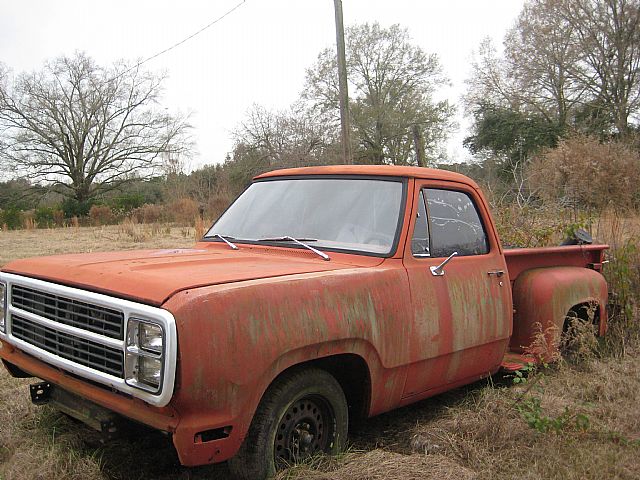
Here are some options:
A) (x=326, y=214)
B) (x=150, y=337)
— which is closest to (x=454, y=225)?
(x=326, y=214)

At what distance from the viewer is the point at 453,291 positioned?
12.9 ft

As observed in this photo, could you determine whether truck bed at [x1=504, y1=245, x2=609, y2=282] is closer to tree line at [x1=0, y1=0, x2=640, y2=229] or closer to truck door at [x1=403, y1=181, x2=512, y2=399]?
truck door at [x1=403, y1=181, x2=512, y2=399]

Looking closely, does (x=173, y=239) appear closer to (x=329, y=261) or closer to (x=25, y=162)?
(x=329, y=261)

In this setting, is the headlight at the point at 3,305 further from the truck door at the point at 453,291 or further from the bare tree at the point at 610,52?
the bare tree at the point at 610,52

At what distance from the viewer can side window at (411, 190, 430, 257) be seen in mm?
3830

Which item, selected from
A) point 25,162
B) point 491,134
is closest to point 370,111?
point 491,134

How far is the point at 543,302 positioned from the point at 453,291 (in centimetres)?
125

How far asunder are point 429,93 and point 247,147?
1299cm

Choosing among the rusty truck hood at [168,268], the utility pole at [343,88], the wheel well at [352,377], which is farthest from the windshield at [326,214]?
the utility pole at [343,88]

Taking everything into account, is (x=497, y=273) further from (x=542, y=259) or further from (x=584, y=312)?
(x=584, y=312)

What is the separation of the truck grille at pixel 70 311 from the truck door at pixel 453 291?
1.68m

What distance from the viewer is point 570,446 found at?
355 centimetres

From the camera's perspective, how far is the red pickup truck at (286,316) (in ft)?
8.69

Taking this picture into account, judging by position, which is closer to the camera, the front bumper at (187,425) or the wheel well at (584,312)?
the front bumper at (187,425)
